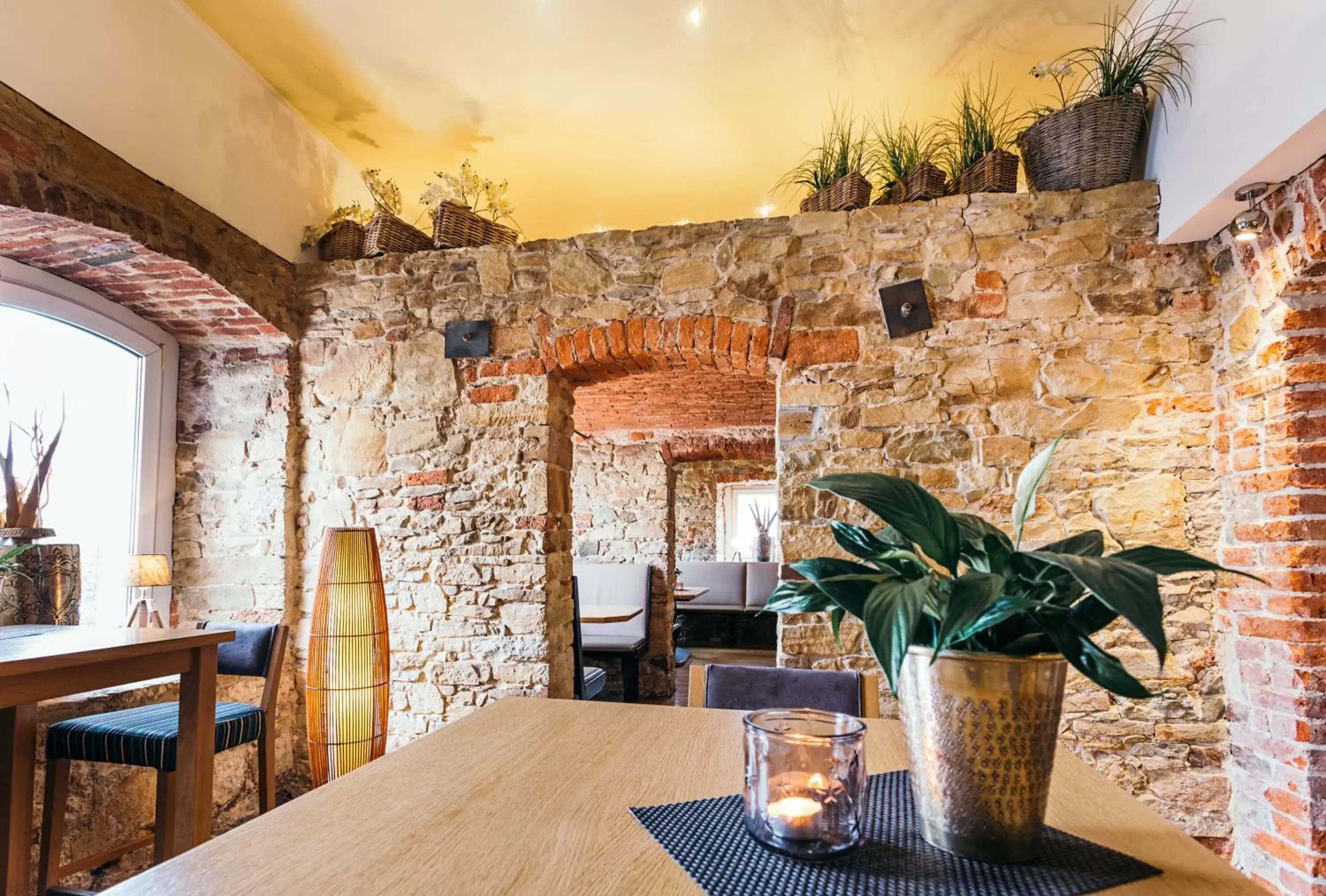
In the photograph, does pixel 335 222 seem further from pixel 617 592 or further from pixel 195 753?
pixel 617 592

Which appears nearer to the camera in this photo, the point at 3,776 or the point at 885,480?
the point at 885,480

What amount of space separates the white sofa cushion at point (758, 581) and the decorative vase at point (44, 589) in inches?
256

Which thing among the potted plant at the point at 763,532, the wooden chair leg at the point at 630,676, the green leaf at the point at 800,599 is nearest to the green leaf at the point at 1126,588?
the green leaf at the point at 800,599

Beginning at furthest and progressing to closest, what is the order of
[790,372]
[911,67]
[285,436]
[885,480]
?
[285,436]
[911,67]
[790,372]
[885,480]

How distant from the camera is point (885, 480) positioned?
2.70 ft

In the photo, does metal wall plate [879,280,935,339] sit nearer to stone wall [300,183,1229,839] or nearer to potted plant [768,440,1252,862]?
stone wall [300,183,1229,839]

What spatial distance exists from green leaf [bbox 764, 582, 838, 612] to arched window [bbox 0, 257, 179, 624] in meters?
3.23

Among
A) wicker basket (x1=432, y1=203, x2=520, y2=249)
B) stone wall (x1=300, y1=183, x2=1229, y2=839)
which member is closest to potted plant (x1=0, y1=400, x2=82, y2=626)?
stone wall (x1=300, y1=183, x2=1229, y2=839)

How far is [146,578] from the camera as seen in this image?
2.98m

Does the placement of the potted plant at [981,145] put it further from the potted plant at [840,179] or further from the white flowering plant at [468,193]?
the white flowering plant at [468,193]

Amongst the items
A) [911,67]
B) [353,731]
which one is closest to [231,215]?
[353,731]

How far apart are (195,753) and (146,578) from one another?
1.12 m

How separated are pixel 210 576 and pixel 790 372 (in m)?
2.85

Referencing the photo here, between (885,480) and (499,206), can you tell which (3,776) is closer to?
(885,480)
